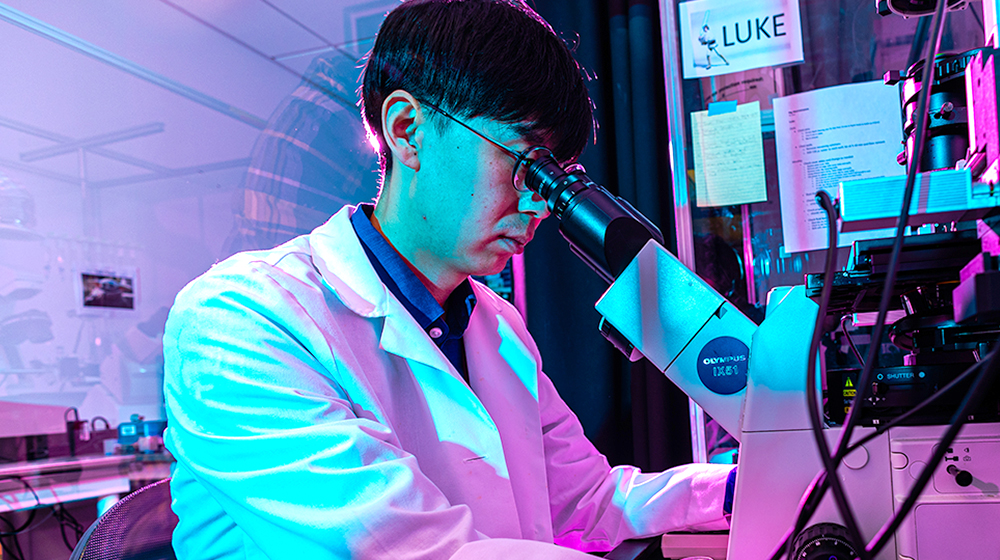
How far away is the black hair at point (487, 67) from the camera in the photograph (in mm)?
861

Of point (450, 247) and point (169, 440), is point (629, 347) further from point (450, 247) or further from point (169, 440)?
point (169, 440)

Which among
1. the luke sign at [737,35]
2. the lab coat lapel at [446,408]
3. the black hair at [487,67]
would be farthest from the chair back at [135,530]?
the luke sign at [737,35]

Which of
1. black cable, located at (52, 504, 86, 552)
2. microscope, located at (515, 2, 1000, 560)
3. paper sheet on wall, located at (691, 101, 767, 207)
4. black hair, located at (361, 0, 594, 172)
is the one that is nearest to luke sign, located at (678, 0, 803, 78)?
paper sheet on wall, located at (691, 101, 767, 207)

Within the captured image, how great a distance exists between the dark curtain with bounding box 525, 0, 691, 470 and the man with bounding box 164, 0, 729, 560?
655 mm

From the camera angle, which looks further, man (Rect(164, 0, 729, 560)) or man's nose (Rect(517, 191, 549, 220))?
man's nose (Rect(517, 191, 549, 220))

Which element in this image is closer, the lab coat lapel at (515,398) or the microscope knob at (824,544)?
the microscope knob at (824,544)

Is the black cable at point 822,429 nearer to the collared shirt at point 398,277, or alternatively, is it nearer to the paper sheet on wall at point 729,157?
the collared shirt at point 398,277

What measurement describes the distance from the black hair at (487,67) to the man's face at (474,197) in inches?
1.4

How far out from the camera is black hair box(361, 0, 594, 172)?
0.86m

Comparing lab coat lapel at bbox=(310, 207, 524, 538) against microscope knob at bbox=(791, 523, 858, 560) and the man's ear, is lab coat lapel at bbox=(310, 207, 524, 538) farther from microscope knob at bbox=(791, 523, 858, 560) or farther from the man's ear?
microscope knob at bbox=(791, 523, 858, 560)

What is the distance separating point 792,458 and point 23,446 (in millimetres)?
2410

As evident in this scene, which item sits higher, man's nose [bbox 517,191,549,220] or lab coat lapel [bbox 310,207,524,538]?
man's nose [bbox 517,191,549,220]

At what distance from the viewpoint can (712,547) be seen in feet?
2.93

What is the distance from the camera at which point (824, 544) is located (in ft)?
1.80
